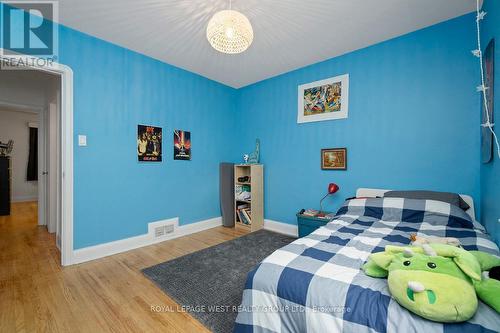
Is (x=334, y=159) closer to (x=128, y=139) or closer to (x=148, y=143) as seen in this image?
(x=148, y=143)

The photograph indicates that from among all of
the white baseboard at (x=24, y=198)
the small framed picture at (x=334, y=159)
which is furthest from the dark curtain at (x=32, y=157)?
the small framed picture at (x=334, y=159)

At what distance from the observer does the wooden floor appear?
1387 mm

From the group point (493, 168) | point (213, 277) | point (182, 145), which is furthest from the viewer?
point (182, 145)

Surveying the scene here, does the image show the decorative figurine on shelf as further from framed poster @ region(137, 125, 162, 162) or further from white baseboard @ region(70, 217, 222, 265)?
framed poster @ region(137, 125, 162, 162)

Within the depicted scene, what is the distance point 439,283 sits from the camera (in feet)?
2.43

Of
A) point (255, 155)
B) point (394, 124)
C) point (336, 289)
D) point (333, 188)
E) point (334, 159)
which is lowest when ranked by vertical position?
point (336, 289)

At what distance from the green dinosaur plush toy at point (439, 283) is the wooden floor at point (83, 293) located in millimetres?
1196

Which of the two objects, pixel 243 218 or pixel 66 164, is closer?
pixel 66 164

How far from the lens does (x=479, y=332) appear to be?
649 mm

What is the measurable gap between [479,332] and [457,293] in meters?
0.10

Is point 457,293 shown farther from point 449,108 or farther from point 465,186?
point 449,108

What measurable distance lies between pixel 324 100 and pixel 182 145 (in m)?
2.15

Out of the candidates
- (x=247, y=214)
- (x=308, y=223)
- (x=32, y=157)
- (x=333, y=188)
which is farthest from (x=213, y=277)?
(x=32, y=157)

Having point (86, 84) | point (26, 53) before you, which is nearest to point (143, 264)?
point (86, 84)
